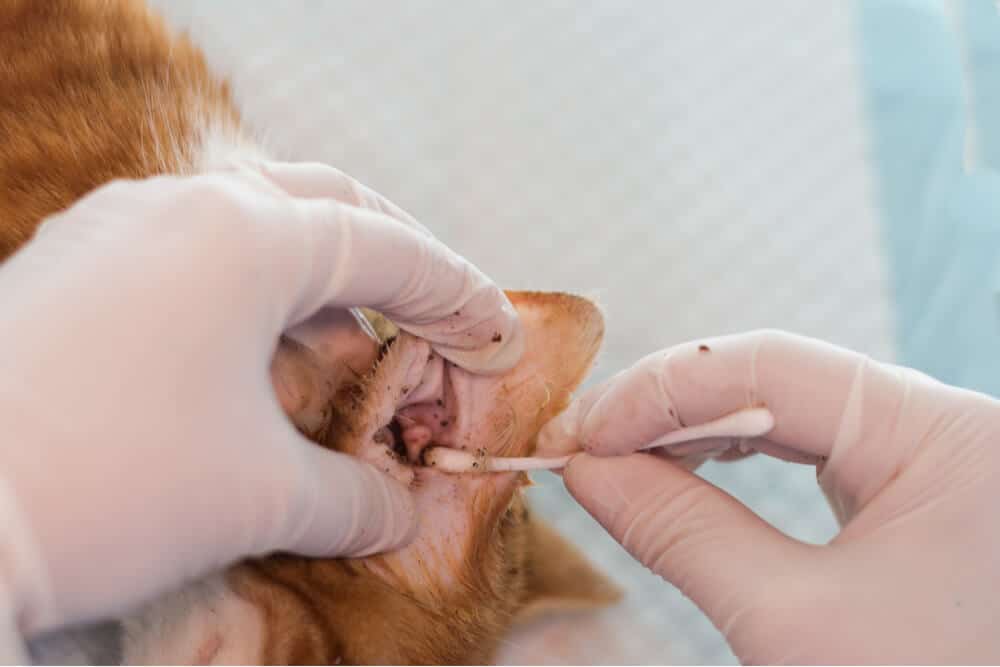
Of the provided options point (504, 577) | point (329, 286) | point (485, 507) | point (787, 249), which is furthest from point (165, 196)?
point (787, 249)

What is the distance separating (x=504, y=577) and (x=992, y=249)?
963 millimetres

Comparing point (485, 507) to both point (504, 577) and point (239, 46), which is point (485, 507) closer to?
point (504, 577)

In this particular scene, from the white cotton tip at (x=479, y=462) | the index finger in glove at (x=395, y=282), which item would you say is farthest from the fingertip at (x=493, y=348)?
the white cotton tip at (x=479, y=462)

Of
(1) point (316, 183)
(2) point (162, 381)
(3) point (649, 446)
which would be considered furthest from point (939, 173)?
(2) point (162, 381)

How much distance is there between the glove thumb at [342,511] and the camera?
0.74m

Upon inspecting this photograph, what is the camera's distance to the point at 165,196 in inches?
26.2

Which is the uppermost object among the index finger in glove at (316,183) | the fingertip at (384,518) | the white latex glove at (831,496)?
the index finger in glove at (316,183)

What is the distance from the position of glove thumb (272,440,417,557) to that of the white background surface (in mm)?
386

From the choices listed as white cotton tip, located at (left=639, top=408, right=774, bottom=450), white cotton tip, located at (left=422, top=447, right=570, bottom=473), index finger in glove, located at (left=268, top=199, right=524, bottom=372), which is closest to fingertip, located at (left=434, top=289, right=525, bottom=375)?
index finger in glove, located at (left=268, top=199, right=524, bottom=372)

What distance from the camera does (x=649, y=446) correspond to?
92 centimetres

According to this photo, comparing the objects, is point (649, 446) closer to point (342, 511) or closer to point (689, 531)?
point (689, 531)

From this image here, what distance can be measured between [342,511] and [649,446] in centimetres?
36

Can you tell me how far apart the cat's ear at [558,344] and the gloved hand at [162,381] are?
10.2 inches

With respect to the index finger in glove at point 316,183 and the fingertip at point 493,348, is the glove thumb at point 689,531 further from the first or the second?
the index finger in glove at point 316,183
